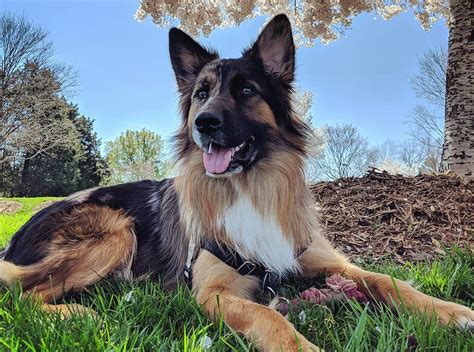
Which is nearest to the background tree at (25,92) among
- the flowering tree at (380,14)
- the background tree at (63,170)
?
the background tree at (63,170)

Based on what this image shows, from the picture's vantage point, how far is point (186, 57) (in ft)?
12.1

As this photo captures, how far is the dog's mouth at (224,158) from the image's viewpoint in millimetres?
3084

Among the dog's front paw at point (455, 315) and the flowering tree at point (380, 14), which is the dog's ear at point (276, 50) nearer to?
the dog's front paw at point (455, 315)

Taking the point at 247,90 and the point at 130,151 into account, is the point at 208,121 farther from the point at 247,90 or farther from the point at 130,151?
the point at 130,151

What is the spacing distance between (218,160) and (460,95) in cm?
635

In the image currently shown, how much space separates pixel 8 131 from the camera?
24531 mm

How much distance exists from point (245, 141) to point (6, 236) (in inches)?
278

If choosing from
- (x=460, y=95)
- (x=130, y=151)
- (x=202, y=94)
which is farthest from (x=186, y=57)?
(x=130, y=151)

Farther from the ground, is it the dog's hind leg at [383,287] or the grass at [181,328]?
the dog's hind leg at [383,287]

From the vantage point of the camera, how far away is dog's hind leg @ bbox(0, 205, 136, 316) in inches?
120

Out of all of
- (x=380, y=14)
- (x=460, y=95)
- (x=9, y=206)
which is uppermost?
(x=380, y=14)

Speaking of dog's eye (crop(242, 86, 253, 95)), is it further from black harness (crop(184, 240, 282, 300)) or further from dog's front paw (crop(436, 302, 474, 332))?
dog's front paw (crop(436, 302, 474, 332))

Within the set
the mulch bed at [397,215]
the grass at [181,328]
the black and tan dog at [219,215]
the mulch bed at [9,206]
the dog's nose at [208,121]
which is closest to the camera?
the grass at [181,328]

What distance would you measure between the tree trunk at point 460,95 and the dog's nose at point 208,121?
6.15 meters
